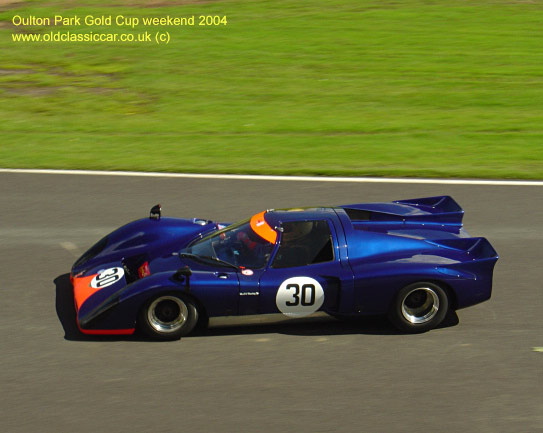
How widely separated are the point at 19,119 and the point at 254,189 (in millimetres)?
6760

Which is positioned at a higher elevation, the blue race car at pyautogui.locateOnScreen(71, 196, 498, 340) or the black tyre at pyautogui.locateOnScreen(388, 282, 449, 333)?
the blue race car at pyautogui.locateOnScreen(71, 196, 498, 340)

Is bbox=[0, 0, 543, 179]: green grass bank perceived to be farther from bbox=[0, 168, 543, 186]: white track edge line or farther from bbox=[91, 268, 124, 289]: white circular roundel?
bbox=[91, 268, 124, 289]: white circular roundel

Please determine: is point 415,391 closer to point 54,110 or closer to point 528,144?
point 528,144

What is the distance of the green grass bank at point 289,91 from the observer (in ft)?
46.0

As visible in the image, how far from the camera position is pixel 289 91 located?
59.6ft

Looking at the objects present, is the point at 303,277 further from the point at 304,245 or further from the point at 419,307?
the point at 419,307

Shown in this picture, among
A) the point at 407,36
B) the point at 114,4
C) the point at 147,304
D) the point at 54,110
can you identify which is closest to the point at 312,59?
the point at 407,36

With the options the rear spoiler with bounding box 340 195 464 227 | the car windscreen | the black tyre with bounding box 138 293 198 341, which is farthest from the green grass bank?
the black tyre with bounding box 138 293 198 341

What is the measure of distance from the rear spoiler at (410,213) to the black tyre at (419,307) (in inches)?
33.0

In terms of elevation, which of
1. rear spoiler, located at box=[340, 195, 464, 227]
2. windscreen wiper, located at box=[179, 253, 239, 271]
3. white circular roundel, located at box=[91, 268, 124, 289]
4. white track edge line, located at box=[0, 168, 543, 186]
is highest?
white track edge line, located at box=[0, 168, 543, 186]

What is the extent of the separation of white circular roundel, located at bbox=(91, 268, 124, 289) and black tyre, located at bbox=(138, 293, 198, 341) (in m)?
0.51

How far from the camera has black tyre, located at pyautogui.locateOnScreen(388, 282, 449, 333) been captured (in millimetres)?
7508

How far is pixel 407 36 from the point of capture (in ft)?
70.6

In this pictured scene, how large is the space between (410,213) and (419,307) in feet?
3.55
